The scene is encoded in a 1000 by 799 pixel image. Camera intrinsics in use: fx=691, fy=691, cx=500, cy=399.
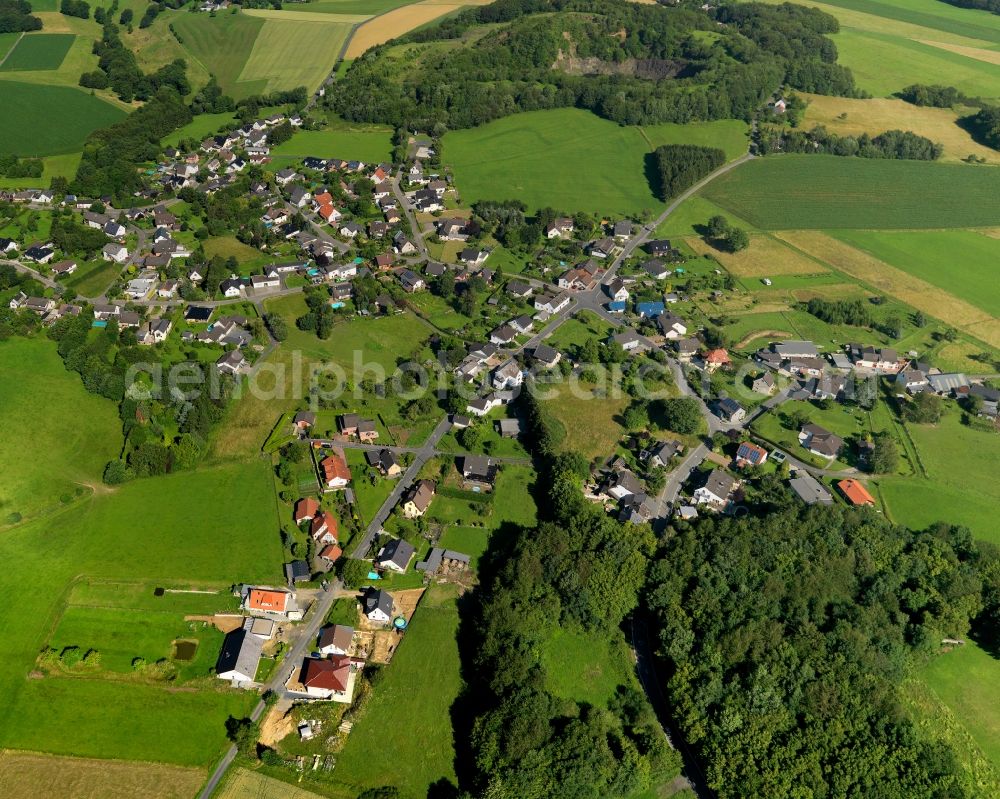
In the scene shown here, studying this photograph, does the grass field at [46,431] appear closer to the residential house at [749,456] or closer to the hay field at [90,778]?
the hay field at [90,778]

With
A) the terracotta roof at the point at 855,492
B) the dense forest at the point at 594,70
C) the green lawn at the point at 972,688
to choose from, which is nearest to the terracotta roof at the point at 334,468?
the terracotta roof at the point at 855,492

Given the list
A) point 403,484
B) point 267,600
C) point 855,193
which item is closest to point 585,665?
point 403,484

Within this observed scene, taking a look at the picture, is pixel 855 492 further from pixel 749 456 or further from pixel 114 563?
pixel 114 563

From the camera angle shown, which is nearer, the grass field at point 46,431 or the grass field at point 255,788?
the grass field at point 255,788

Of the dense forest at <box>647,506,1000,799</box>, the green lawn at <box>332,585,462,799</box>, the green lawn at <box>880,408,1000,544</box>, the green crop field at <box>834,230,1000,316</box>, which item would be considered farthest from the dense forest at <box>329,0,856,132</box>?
the green lawn at <box>332,585,462,799</box>

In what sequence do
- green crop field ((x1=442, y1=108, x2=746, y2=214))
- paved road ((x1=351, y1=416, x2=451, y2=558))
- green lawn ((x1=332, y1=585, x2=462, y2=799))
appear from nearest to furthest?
1. green lawn ((x1=332, y1=585, x2=462, y2=799))
2. paved road ((x1=351, y1=416, x2=451, y2=558))
3. green crop field ((x1=442, y1=108, x2=746, y2=214))

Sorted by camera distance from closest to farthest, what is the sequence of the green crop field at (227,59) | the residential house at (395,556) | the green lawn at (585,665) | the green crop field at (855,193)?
the green lawn at (585,665), the residential house at (395,556), the green crop field at (855,193), the green crop field at (227,59)

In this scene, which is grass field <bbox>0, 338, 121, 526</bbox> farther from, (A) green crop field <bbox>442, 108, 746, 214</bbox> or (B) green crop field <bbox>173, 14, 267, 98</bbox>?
(B) green crop field <bbox>173, 14, 267, 98</bbox>

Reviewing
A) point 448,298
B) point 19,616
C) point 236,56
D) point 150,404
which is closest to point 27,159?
point 236,56
